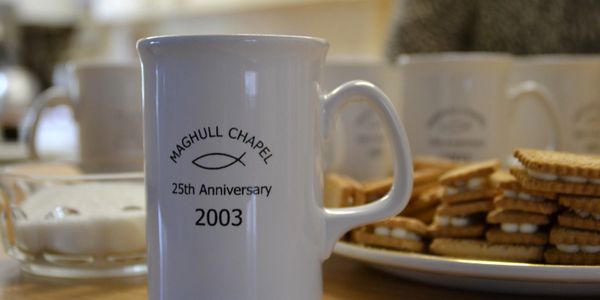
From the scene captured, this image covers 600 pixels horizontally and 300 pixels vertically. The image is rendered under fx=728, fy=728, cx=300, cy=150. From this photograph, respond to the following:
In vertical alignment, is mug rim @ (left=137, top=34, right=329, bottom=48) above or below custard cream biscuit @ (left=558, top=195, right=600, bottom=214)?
above

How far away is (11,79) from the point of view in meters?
3.45

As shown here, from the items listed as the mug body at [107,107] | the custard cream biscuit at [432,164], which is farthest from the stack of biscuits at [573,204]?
the mug body at [107,107]

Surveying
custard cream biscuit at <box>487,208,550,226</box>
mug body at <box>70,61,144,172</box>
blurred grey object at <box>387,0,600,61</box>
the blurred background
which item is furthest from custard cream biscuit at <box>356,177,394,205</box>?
the blurred background

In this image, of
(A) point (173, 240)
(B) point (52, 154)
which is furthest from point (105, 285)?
(B) point (52, 154)

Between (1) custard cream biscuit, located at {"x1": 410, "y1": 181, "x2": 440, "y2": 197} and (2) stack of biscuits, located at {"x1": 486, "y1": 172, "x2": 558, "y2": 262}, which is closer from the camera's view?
(2) stack of biscuits, located at {"x1": 486, "y1": 172, "x2": 558, "y2": 262}

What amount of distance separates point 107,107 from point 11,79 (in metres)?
2.75

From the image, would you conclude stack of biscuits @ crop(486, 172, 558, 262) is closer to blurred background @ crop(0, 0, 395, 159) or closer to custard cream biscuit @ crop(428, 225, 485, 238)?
custard cream biscuit @ crop(428, 225, 485, 238)

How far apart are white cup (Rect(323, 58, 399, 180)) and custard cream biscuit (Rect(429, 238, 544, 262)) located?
0.36 m

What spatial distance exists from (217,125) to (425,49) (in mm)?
1287

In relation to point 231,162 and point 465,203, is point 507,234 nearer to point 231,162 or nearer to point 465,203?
point 465,203

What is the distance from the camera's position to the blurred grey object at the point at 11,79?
3273 mm

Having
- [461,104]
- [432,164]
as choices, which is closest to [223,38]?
[432,164]

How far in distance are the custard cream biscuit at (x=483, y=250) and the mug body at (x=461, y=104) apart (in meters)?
0.31

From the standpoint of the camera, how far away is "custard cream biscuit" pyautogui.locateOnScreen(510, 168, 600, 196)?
0.56 m
